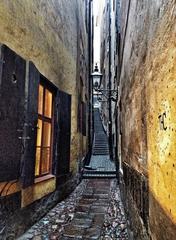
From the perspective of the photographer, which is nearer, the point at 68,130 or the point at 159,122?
the point at 159,122

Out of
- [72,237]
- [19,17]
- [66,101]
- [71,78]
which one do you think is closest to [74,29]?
[71,78]

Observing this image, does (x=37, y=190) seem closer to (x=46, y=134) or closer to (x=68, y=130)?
(x=46, y=134)

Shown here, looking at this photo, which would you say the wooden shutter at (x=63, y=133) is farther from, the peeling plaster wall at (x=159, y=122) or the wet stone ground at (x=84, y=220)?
the peeling plaster wall at (x=159, y=122)

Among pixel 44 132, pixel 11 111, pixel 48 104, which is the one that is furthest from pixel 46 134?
pixel 11 111

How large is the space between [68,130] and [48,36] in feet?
7.37

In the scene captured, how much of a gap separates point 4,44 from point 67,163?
138 inches

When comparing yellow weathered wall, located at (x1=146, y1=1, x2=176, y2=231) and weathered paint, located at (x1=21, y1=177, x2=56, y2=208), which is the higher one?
yellow weathered wall, located at (x1=146, y1=1, x2=176, y2=231)

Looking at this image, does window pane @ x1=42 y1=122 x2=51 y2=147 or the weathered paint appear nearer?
the weathered paint

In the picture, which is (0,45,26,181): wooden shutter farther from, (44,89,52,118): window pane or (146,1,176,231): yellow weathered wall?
(146,1,176,231): yellow weathered wall

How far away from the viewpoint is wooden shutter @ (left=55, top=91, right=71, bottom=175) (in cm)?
520

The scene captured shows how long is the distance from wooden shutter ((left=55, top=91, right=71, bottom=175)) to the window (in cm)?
22

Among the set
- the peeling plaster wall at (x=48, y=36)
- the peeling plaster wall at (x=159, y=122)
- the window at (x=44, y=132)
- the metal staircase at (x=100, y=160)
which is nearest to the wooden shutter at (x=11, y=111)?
the peeling plaster wall at (x=48, y=36)

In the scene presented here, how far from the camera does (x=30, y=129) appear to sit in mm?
3648

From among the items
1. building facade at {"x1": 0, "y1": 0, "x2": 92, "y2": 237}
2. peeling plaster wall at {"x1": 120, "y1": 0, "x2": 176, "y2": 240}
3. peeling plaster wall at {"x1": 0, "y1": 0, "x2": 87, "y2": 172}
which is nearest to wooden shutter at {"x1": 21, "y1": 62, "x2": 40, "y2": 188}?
building facade at {"x1": 0, "y1": 0, "x2": 92, "y2": 237}
